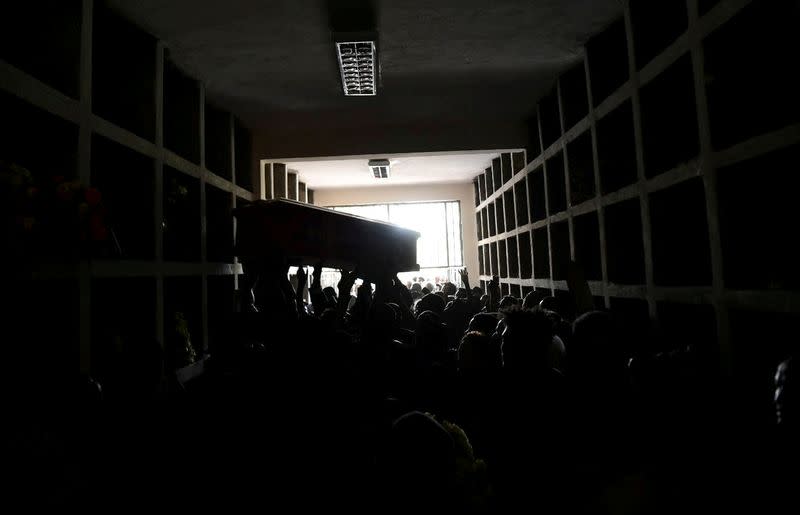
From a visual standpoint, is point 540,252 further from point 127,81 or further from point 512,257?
point 127,81

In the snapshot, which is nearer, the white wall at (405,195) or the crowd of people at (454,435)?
the crowd of people at (454,435)

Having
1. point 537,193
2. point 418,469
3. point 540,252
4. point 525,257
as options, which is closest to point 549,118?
point 537,193

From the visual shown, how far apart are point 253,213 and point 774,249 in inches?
85.2

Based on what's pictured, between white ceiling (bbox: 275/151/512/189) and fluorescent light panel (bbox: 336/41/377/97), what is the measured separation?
2.00 meters

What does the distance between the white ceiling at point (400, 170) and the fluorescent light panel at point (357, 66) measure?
2002mm

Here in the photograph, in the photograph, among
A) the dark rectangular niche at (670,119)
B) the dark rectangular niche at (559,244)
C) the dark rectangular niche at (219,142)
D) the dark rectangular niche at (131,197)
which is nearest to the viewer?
the dark rectangular niche at (670,119)

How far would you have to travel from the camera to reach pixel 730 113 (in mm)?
1604

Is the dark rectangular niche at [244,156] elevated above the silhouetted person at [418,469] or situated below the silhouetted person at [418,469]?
above

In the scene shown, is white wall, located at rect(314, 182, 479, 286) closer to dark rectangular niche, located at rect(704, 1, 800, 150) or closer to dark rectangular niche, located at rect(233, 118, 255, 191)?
dark rectangular niche, located at rect(233, 118, 255, 191)

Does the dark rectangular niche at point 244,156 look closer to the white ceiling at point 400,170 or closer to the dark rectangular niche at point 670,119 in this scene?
the white ceiling at point 400,170

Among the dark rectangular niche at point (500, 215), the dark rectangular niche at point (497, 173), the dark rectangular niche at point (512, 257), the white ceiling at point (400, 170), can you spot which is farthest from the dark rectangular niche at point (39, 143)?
the dark rectangular niche at point (497, 173)

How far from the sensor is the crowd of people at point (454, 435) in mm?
718

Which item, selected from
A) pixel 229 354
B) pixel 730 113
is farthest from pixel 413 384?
pixel 730 113

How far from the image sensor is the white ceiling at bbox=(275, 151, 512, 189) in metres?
5.55
